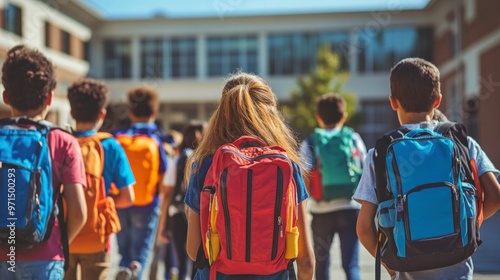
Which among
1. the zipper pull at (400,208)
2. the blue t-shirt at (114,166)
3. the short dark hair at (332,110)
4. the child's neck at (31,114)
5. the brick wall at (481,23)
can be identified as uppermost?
the brick wall at (481,23)

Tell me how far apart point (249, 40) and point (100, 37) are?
1032 cm

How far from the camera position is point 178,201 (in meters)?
5.78

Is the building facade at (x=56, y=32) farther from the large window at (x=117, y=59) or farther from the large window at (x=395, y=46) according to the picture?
the large window at (x=395, y=46)

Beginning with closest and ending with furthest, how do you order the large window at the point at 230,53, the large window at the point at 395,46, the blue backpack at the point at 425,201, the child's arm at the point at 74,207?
1. the blue backpack at the point at 425,201
2. the child's arm at the point at 74,207
3. the large window at the point at 395,46
4. the large window at the point at 230,53

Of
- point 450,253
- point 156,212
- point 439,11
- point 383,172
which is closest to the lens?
point 450,253

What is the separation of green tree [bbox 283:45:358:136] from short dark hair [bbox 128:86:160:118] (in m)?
27.7

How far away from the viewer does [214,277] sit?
8.96 feet

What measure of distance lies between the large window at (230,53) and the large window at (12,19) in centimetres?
1447

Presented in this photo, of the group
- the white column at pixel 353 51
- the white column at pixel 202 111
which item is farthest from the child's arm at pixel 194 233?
the white column at pixel 202 111

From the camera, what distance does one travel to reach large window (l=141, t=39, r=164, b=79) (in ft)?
133

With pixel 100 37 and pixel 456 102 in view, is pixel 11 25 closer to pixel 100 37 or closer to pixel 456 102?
pixel 100 37

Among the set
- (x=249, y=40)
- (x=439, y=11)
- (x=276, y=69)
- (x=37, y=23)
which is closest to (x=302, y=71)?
(x=276, y=69)

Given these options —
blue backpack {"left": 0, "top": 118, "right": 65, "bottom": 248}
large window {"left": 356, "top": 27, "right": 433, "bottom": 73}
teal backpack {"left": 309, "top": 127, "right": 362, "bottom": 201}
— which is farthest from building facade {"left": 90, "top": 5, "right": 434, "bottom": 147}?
blue backpack {"left": 0, "top": 118, "right": 65, "bottom": 248}

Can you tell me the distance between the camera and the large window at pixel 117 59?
40.7m
